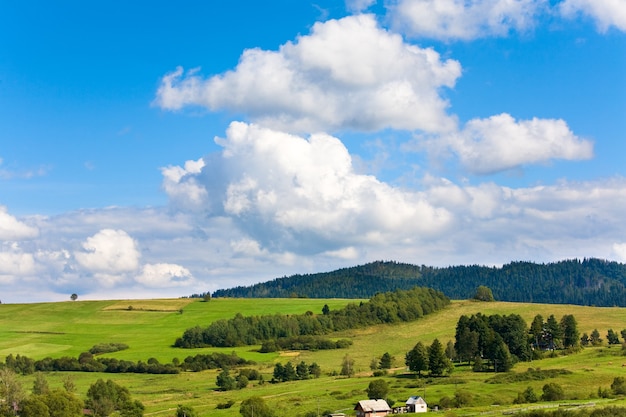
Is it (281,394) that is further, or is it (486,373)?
(486,373)

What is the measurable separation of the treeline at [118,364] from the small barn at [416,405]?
250 feet

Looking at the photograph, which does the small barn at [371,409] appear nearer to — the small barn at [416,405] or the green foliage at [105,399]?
the small barn at [416,405]

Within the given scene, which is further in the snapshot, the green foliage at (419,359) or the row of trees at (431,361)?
the green foliage at (419,359)

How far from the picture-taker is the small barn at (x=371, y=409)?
11662 centimetres

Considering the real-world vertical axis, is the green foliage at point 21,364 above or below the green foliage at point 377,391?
above

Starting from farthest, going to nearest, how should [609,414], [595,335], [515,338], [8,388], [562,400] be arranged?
1. [595,335]
2. [515,338]
3. [8,388]
4. [562,400]
5. [609,414]

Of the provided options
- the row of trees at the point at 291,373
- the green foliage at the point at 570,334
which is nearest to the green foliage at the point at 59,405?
the row of trees at the point at 291,373

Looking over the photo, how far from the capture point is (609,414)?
90.1 m

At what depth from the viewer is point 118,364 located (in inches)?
7431

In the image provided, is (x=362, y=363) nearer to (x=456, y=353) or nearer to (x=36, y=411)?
(x=456, y=353)

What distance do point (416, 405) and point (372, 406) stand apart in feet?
24.0

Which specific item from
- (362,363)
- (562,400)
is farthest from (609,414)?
(362,363)

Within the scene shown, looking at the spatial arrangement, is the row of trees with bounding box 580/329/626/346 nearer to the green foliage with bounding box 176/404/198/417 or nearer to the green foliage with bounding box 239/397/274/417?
the green foliage with bounding box 239/397/274/417

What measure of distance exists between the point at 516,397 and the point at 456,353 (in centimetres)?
5538
